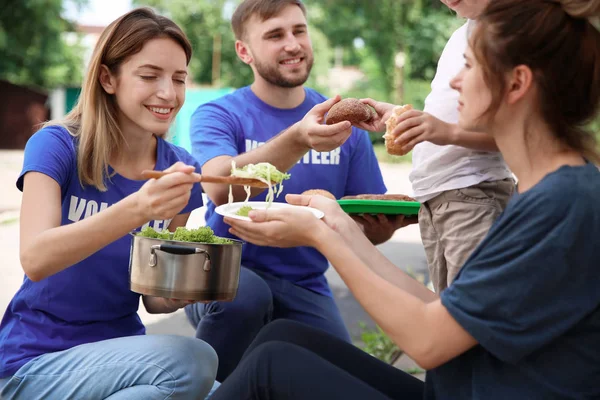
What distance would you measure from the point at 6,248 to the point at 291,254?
658 centimetres

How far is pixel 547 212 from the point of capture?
198 cm

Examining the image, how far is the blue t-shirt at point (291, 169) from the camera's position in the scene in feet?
14.0

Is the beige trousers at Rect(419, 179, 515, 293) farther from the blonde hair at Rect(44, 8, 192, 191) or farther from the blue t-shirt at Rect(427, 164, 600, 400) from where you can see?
the blonde hair at Rect(44, 8, 192, 191)

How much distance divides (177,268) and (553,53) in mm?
1557

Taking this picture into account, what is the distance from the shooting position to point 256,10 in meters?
4.53

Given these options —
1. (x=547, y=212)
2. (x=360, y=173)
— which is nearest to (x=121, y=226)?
(x=547, y=212)

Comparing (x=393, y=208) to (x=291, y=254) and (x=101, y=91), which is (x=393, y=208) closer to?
(x=291, y=254)

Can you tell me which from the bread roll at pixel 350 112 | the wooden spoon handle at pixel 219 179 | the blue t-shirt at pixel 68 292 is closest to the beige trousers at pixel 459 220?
the bread roll at pixel 350 112

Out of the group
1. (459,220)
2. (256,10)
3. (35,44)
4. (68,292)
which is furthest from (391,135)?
(35,44)

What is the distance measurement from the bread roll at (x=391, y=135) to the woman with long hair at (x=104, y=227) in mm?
834

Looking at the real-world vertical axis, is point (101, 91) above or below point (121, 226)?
above

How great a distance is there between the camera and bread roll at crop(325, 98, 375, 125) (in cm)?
336

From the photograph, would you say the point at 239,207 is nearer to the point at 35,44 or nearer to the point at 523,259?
the point at 523,259

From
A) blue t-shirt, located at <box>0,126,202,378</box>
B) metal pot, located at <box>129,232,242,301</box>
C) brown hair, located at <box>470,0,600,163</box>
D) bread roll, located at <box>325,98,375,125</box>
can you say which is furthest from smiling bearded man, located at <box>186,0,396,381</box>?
brown hair, located at <box>470,0,600,163</box>
